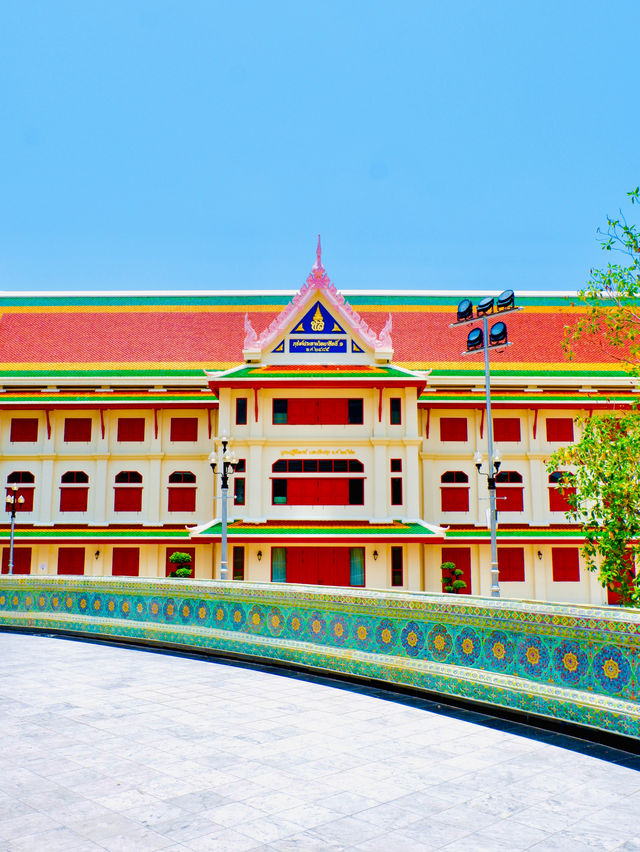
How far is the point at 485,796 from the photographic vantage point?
203 inches

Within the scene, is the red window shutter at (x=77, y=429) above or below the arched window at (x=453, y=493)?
above

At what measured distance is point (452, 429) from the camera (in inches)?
1323

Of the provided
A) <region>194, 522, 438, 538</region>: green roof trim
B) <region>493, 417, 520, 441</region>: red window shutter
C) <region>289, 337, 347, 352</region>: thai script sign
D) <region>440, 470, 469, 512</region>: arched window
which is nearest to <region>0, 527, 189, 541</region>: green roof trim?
<region>194, 522, 438, 538</region>: green roof trim

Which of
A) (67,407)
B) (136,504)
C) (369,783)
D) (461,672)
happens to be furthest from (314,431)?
(369,783)

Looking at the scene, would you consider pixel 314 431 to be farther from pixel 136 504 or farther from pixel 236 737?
pixel 236 737

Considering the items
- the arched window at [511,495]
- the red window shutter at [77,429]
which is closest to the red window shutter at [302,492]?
the arched window at [511,495]

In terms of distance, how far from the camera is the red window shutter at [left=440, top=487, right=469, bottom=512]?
3297 cm

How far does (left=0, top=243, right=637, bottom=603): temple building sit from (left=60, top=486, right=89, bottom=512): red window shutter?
10 centimetres

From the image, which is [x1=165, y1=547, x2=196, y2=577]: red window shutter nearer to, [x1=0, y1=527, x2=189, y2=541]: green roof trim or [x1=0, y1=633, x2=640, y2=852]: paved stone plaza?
[x1=0, y1=527, x2=189, y2=541]: green roof trim

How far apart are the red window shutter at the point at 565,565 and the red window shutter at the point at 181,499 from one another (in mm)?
16640

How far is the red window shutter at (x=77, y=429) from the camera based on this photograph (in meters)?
33.6

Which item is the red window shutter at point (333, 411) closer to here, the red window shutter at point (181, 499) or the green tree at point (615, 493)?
the red window shutter at point (181, 499)

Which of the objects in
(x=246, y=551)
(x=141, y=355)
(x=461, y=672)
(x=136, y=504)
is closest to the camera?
(x=461, y=672)

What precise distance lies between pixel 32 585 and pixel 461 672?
36.5ft
